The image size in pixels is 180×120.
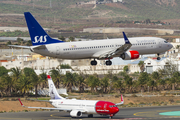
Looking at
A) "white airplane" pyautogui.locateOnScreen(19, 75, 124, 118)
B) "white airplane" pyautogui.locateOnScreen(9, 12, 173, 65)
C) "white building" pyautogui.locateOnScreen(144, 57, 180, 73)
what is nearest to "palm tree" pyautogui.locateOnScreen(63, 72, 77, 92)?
"white building" pyautogui.locateOnScreen(144, 57, 180, 73)

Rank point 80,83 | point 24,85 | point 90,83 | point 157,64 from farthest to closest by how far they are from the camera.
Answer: point 157,64 < point 80,83 < point 90,83 < point 24,85

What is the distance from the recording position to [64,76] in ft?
479

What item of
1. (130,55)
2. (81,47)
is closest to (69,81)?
(130,55)

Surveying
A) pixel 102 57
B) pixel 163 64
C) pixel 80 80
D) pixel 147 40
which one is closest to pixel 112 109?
pixel 102 57

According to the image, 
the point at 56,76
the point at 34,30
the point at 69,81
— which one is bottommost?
the point at 69,81

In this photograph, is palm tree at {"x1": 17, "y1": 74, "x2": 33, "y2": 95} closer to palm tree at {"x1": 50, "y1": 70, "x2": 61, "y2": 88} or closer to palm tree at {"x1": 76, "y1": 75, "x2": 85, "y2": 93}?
palm tree at {"x1": 50, "y1": 70, "x2": 61, "y2": 88}

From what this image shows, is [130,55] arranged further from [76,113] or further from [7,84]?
[7,84]

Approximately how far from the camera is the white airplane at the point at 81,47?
6994 centimetres

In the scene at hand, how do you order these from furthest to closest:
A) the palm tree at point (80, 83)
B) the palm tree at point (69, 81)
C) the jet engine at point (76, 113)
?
the palm tree at point (69, 81) → the palm tree at point (80, 83) → the jet engine at point (76, 113)

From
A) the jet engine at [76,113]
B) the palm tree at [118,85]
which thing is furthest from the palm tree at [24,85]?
the jet engine at [76,113]

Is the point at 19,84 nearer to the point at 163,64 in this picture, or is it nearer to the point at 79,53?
the point at 79,53

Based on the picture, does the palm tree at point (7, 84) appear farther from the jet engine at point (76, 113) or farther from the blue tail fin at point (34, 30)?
the jet engine at point (76, 113)

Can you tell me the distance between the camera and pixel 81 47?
233 feet

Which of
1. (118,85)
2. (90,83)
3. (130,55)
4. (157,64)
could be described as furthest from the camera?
(157,64)
